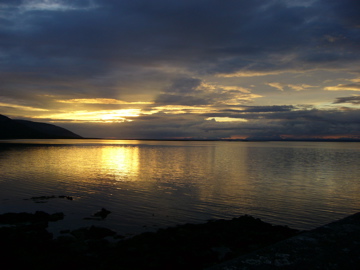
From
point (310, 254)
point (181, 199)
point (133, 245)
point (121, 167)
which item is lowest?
point (121, 167)

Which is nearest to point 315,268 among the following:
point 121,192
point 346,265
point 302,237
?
point 346,265

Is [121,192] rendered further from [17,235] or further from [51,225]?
[17,235]

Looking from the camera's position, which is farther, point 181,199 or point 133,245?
point 181,199

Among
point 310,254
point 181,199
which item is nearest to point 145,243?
point 310,254

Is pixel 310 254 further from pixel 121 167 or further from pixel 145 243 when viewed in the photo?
pixel 121 167

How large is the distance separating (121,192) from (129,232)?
1382 centimetres

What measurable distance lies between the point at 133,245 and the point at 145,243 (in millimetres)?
677

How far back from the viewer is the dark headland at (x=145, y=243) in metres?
12.5

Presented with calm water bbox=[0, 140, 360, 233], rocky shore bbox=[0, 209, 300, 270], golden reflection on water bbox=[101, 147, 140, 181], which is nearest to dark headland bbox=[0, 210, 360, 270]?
rocky shore bbox=[0, 209, 300, 270]

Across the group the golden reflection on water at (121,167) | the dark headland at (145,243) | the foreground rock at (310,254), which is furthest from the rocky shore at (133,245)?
the golden reflection on water at (121,167)

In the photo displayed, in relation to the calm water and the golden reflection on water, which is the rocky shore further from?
the golden reflection on water

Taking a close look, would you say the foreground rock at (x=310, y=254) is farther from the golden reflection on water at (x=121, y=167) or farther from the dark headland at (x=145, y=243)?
the golden reflection on water at (x=121, y=167)

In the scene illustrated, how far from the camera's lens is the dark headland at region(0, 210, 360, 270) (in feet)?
41.0

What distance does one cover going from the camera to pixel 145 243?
15250 mm
